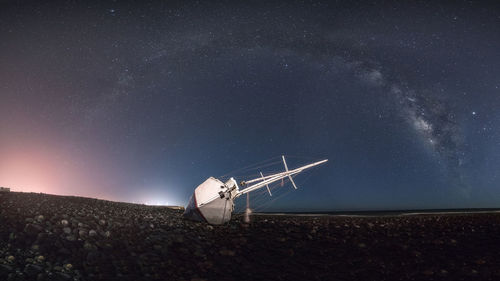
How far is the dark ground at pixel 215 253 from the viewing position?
6.88m

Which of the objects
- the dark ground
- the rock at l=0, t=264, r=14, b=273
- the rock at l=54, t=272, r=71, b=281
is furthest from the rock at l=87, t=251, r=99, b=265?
the rock at l=0, t=264, r=14, b=273

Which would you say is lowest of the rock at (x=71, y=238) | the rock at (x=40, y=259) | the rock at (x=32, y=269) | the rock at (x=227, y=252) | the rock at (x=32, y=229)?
the rock at (x=227, y=252)

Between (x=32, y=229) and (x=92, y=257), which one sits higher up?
(x=32, y=229)

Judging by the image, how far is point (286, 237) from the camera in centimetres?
1132

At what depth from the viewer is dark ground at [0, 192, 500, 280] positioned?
6883mm

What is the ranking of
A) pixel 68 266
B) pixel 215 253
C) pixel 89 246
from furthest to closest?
pixel 215 253 < pixel 89 246 < pixel 68 266

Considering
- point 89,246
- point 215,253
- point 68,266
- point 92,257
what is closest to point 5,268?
point 68,266

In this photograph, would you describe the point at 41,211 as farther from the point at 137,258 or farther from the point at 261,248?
the point at 261,248

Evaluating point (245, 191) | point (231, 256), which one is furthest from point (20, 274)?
point (245, 191)

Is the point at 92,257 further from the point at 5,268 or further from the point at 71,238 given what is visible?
the point at 5,268

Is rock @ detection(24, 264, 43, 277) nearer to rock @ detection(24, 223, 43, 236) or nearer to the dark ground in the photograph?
the dark ground

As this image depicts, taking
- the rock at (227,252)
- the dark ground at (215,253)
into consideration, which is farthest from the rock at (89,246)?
the rock at (227,252)

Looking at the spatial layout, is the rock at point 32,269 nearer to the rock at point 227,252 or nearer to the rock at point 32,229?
the rock at point 32,229

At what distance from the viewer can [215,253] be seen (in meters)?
8.89
